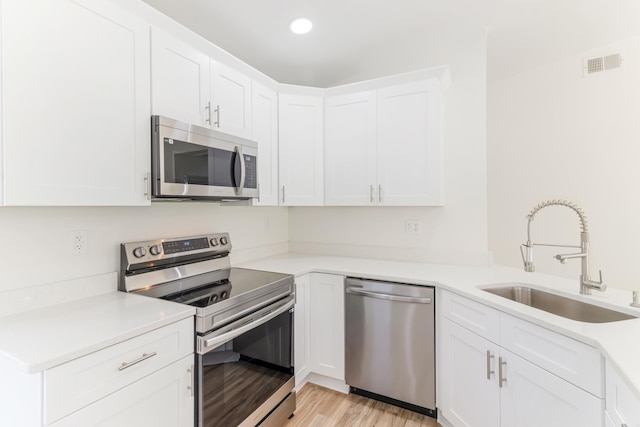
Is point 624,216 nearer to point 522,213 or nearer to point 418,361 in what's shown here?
point 522,213

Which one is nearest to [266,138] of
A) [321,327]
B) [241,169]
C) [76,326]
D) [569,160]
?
[241,169]

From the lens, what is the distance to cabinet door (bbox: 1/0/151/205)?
106 centimetres

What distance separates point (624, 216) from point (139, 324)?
3.48 meters

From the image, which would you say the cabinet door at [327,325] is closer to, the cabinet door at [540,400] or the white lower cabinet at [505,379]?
the white lower cabinet at [505,379]

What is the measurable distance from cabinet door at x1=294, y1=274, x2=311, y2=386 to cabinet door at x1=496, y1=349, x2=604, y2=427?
4.03 ft

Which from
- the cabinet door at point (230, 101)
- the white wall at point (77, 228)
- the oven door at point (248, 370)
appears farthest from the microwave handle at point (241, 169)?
the oven door at point (248, 370)

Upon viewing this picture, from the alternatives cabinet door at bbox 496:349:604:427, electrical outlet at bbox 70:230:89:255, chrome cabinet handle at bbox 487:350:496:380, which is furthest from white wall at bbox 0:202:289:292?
cabinet door at bbox 496:349:604:427

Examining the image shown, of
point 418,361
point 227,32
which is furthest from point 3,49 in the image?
point 418,361

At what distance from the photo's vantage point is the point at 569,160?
104 inches

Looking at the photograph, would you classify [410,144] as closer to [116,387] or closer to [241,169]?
[241,169]

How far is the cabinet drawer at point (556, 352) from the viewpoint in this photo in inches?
40.3

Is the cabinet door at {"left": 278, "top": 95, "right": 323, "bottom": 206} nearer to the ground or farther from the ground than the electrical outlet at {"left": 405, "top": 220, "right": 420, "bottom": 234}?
farther from the ground

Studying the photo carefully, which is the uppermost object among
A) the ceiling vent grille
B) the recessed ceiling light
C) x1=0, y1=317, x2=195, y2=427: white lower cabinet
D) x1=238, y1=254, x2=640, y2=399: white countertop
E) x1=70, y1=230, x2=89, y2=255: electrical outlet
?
the recessed ceiling light

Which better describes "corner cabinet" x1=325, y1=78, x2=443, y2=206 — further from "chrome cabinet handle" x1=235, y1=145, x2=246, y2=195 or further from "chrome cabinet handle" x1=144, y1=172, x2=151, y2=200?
"chrome cabinet handle" x1=144, y1=172, x2=151, y2=200
